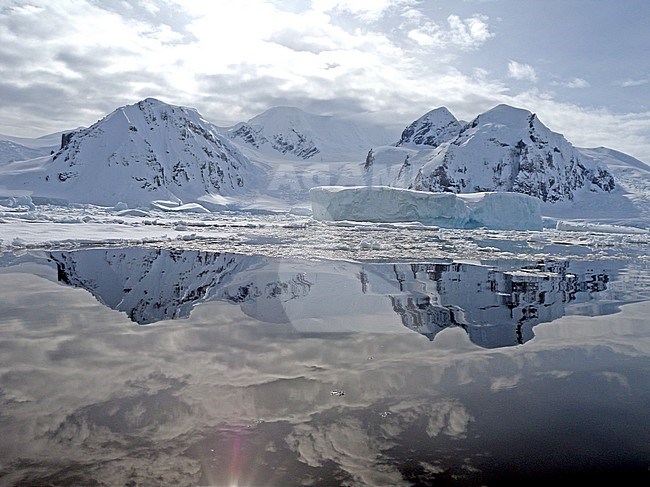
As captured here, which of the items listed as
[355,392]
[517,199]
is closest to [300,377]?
[355,392]

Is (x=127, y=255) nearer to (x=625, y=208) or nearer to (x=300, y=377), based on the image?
(x=300, y=377)

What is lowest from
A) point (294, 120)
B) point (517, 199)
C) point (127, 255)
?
point (127, 255)

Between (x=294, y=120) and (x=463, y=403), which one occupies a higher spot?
(x=294, y=120)

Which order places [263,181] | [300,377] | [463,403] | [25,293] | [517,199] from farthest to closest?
[263,181], [517,199], [25,293], [300,377], [463,403]

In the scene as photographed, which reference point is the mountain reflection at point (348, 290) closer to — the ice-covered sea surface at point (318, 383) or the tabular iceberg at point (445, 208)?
the ice-covered sea surface at point (318, 383)

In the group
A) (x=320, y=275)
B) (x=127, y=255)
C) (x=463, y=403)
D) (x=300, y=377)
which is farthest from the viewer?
(x=127, y=255)

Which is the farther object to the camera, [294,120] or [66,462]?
[294,120]

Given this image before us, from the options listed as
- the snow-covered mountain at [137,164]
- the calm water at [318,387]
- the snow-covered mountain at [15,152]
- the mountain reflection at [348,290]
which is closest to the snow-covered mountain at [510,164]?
the snow-covered mountain at [137,164]

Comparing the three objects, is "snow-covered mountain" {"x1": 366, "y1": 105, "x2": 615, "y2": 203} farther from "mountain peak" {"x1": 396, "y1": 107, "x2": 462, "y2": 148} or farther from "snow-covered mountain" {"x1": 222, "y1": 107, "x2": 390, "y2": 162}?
"snow-covered mountain" {"x1": 222, "y1": 107, "x2": 390, "y2": 162}
